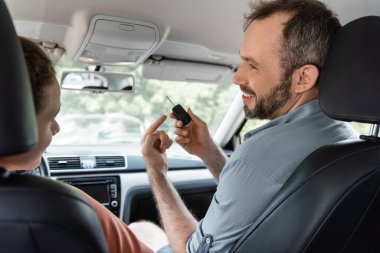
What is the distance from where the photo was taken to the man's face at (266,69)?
179 cm

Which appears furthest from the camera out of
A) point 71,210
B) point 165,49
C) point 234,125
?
point 234,125

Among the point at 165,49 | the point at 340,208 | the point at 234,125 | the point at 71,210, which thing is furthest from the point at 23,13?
the point at 234,125

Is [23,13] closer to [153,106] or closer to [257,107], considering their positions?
[257,107]

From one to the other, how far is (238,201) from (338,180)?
1.15 ft

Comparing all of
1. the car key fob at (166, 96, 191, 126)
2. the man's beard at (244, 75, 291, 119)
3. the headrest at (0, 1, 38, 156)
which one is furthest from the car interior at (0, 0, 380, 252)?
the car key fob at (166, 96, 191, 126)

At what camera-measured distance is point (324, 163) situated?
1.46 meters

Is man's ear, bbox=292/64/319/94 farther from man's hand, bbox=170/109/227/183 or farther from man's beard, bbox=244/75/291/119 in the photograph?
man's hand, bbox=170/109/227/183

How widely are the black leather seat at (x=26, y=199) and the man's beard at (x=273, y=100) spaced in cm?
100

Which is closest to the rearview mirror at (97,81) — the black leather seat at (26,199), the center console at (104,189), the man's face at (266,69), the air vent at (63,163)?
the air vent at (63,163)

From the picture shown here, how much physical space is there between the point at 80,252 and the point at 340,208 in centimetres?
86

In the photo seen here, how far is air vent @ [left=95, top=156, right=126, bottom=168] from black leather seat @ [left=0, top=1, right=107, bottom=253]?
89.7 inches

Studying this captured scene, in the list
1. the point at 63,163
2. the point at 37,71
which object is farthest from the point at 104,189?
the point at 37,71

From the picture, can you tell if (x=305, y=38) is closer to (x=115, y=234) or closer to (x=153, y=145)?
(x=153, y=145)

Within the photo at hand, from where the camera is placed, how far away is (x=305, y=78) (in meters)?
1.77
